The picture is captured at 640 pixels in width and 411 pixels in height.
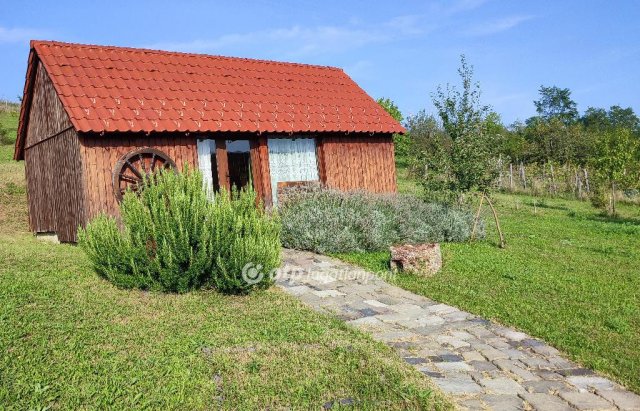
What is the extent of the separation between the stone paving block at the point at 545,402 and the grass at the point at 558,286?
0.97 m

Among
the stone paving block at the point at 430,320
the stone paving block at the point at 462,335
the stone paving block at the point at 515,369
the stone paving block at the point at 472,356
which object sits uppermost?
the stone paving block at the point at 430,320

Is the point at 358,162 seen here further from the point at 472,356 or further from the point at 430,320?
the point at 472,356

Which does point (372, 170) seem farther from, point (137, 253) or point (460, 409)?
point (460, 409)

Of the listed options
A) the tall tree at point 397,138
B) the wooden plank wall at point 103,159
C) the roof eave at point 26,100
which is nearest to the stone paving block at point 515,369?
the wooden plank wall at point 103,159

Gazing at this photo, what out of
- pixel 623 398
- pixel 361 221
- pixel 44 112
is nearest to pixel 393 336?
pixel 623 398

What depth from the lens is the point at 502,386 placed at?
5141 mm

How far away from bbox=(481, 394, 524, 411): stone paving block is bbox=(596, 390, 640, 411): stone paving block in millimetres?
901

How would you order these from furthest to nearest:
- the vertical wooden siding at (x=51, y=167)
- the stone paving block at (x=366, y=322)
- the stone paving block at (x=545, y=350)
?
the vertical wooden siding at (x=51, y=167)
the stone paving block at (x=366, y=322)
the stone paving block at (x=545, y=350)

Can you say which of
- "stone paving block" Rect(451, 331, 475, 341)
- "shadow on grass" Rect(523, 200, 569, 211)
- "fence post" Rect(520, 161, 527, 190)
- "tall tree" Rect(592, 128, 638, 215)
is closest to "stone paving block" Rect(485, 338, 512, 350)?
"stone paving block" Rect(451, 331, 475, 341)

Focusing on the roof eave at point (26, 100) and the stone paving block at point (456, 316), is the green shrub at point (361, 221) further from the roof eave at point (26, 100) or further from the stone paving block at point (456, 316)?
the roof eave at point (26, 100)

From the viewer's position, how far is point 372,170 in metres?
16.8

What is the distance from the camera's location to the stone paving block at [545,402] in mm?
4715

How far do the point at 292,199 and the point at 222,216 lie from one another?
6476mm

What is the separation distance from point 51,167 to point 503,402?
521 inches
